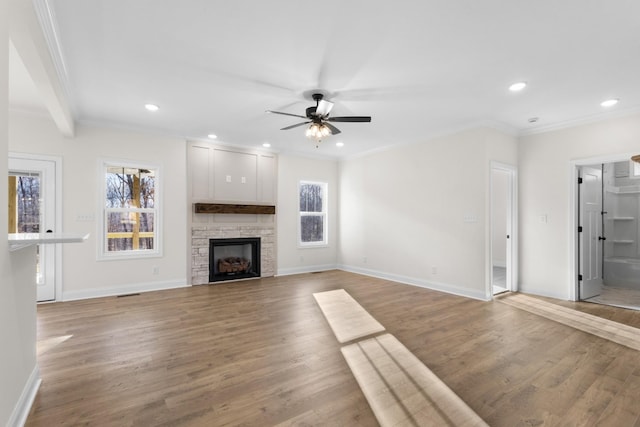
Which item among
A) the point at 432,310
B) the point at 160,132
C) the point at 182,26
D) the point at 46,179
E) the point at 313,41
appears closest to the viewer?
the point at 182,26

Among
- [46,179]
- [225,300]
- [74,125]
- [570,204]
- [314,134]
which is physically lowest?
[225,300]

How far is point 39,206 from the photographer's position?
4.54 m

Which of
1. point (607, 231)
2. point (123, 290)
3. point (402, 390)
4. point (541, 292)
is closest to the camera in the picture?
point (402, 390)

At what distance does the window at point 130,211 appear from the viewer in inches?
200

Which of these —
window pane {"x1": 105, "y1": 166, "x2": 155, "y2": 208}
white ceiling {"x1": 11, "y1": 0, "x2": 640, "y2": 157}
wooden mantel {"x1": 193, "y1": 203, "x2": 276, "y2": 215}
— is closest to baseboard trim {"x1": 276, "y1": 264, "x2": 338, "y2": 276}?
wooden mantel {"x1": 193, "y1": 203, "x2": 276, "y2": 215}

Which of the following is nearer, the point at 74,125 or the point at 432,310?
the point at 432,310

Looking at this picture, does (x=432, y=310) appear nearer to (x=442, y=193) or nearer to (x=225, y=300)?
(x=442, y=193)

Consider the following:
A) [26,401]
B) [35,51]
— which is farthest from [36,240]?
[35,51]

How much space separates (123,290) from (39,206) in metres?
1.69

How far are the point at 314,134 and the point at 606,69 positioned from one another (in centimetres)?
300

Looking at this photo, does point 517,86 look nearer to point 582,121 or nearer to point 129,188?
point 582,121

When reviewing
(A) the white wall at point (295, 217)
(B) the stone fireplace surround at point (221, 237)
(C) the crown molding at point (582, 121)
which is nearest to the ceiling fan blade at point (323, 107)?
(A) the white wall at point (295, 217)

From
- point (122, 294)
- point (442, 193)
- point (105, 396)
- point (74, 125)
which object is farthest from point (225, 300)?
point (442, 193)

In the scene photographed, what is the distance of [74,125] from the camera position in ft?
15.3
